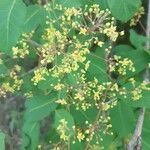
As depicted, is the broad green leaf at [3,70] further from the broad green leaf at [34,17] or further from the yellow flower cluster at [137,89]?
the yellow flower cluster at [137,89]

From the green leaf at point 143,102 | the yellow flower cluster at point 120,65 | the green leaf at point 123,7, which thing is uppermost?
the green leaf at point 123,7

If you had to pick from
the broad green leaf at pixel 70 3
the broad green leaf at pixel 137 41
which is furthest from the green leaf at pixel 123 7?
the broad green leaf at pixel 137 41

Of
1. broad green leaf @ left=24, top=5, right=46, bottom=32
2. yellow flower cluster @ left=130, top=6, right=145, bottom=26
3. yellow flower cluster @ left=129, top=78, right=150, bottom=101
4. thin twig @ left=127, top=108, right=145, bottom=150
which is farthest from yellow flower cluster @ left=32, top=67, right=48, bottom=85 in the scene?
yellow flower cluster @ left=130, top=6, right=145, bottom=26

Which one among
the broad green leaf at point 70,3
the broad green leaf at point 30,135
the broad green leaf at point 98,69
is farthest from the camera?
the broad green leaf at point 30,135

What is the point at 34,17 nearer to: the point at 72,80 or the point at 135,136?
the point at 72,80

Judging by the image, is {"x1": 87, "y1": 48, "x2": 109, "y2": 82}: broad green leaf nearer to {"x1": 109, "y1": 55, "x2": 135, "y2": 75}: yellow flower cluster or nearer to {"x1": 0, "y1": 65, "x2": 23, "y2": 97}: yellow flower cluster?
{"x1": 109, "y1": 55, "x2": 135, "y2": 75}: yellow flower cluster

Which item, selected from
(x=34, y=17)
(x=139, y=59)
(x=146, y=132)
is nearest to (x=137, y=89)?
(x=139, y=59)

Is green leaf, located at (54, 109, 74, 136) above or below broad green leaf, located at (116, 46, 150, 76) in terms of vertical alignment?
below
